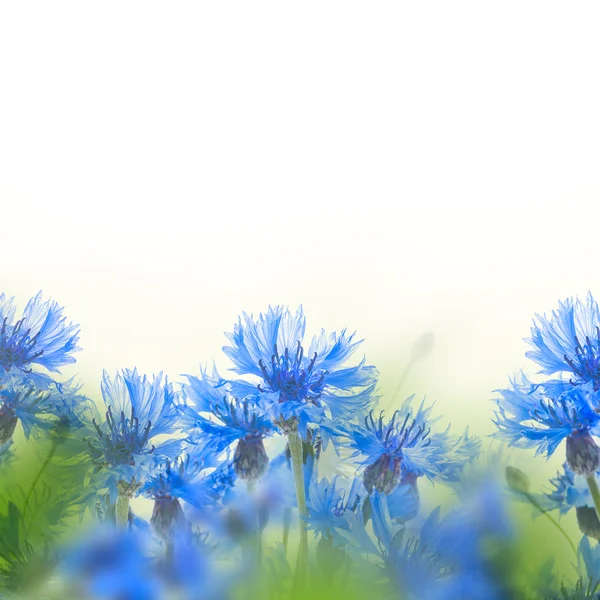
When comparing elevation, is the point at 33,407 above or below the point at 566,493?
above

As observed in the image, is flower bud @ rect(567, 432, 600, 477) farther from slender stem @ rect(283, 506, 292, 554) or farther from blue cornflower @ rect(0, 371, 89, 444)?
blue cornflower @ rect(0, 371, 89, 444)

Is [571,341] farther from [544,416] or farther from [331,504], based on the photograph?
[331,504]

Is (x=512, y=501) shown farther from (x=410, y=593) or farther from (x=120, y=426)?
(x=120, y=426)

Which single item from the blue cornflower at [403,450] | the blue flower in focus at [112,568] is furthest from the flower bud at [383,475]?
the blue flower in focus at [112,568]

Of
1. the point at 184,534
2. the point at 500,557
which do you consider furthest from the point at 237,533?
the point at 500,557

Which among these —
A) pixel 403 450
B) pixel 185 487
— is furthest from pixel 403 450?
pixel 185 487

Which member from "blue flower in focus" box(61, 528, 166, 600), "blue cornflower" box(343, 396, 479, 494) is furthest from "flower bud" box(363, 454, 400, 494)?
"blue flower in focus" box(61, 528, 166, 600)
